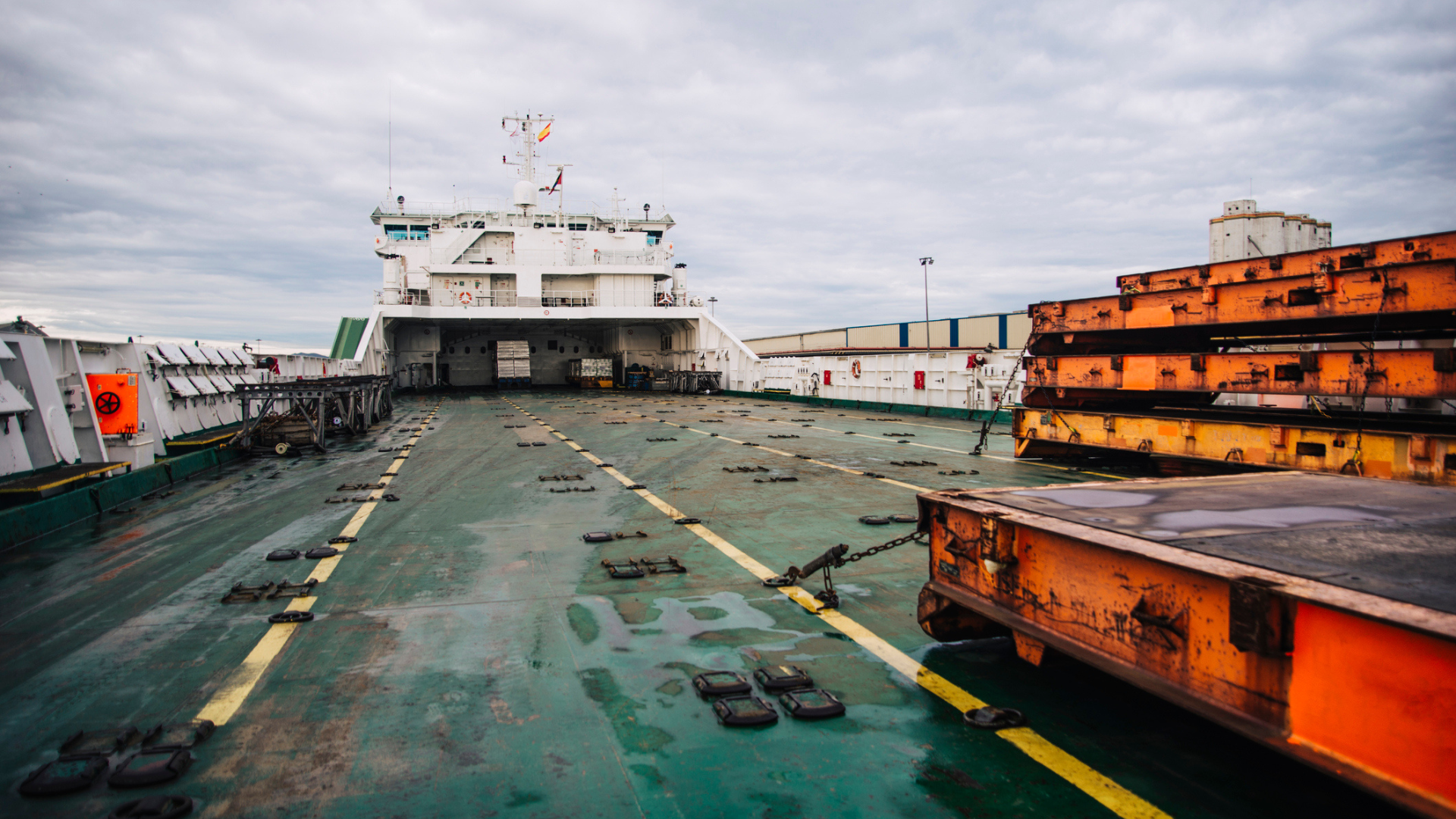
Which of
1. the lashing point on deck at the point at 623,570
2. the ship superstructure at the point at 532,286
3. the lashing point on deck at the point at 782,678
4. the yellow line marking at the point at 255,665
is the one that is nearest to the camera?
the yellow line marking at the point at 255,665

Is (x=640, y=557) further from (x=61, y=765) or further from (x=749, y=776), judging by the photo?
(x=61, y=765)

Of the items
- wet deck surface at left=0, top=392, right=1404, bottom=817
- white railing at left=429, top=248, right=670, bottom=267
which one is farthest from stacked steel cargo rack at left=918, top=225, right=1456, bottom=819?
white railing at left=429, top=248, right=670, bottom=267

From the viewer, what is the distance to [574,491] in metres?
9.04

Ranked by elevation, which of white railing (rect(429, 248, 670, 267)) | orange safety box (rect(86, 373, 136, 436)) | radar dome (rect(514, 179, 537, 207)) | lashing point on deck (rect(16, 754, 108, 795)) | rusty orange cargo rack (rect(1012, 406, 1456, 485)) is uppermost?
radar dome (rect(514, 179, 537, 207))

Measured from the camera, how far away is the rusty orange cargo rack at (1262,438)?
7.16m

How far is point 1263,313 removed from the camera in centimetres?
837

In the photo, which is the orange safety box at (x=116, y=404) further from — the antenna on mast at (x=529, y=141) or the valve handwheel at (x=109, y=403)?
the antenna on mast at (x=529, y=141)

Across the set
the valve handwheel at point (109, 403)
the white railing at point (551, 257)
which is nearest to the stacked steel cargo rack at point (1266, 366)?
the valve handwheel at point (109, 403)

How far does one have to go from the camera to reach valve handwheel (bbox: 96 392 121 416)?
9398 mm

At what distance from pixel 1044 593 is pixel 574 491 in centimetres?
669

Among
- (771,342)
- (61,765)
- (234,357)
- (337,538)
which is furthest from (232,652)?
(771,342)

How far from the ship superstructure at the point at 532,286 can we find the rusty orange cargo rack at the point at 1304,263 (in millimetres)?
22823

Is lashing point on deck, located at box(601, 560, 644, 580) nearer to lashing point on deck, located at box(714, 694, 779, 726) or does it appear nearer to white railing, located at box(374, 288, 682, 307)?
lashing point on deck, located at box(714, 694, 779, 726)

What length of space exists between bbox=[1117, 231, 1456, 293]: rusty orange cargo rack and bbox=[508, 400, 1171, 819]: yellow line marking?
268 inches
